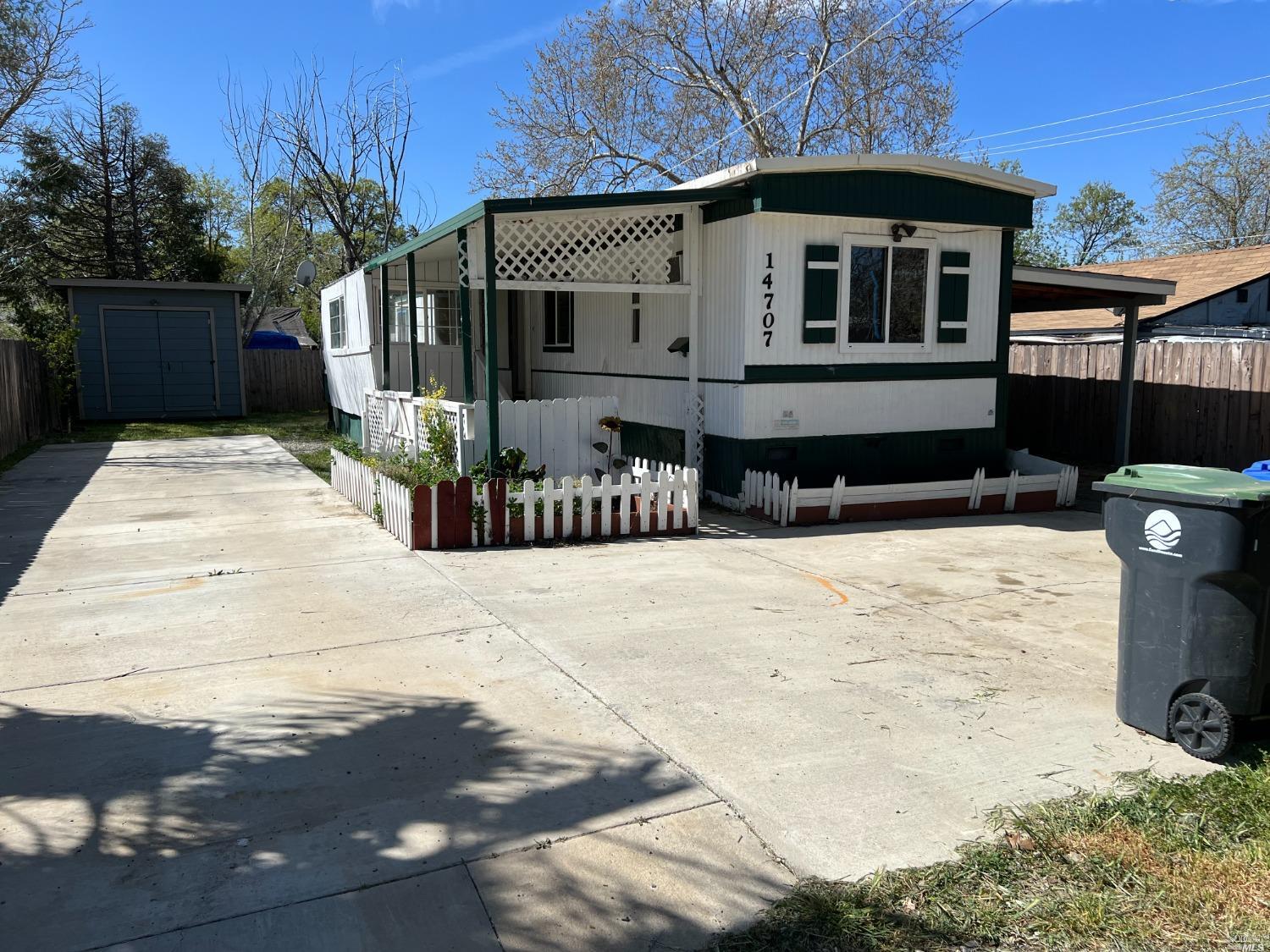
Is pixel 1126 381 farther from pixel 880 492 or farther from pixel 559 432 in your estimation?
pixel 559 432

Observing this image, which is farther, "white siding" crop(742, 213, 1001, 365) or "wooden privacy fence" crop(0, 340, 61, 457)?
"wooden privacy fence" crop(0, 340, 61, 457)

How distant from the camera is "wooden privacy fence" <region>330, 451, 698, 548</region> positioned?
8.03 metres

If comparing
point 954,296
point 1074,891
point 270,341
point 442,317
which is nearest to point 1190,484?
point 1074,891

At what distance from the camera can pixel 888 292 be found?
1053 cm

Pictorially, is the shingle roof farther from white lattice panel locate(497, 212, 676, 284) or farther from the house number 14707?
white lattice panel locate(497, 212, 676, 284)

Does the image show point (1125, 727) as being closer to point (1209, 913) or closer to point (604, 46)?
point (1209, 913)

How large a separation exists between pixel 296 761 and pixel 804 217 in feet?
26.5

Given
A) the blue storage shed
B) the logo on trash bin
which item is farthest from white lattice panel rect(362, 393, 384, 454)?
the blue storage shed

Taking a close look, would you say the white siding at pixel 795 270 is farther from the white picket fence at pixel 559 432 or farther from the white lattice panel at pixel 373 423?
the white lattice panel at pixel 373 423

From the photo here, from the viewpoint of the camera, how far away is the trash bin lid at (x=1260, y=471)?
4.29 metres

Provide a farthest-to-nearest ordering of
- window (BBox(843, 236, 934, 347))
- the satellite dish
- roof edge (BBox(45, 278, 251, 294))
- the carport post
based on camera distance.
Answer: roof edge (BBox(45, 278, 251, 294)), the satellite dish, the carport post, window (BBox(843, 236, 934, 347))

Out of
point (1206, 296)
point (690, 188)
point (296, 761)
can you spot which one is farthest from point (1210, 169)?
point (296, 761)

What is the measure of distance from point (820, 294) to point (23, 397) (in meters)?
14.8

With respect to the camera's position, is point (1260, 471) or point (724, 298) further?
point (724, 298)
